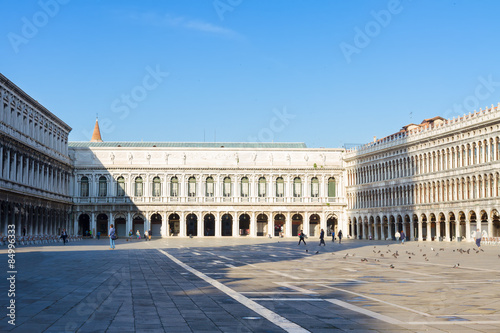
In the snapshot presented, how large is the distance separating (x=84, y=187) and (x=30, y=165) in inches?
1159

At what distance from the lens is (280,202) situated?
99.8 metres

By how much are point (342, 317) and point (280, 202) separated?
288 feet

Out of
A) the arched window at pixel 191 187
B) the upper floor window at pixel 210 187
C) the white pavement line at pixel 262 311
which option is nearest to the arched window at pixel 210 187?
the upper floor window at pixel 210 187

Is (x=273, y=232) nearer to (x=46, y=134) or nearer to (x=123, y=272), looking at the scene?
(x=46, y=134)

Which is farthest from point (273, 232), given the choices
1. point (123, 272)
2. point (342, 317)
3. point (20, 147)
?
point (342, 317)

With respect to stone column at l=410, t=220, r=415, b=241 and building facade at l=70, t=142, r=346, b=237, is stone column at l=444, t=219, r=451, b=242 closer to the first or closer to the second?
stone column at l=410, t=220, r=415, b=241

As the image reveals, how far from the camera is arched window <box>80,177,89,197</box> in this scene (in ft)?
322

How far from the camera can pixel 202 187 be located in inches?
3930

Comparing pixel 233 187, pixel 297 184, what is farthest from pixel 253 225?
pixel 297 184

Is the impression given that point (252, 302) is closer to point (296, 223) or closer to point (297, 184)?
point (297, 184)

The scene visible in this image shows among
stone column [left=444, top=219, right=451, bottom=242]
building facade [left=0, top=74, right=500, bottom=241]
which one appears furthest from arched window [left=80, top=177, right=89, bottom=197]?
stone column [left=444, top=219, right=451, bottom=242]

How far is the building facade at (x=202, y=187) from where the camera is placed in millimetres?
98438

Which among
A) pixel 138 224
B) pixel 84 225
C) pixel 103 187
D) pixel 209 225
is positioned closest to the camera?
pixel 103 187

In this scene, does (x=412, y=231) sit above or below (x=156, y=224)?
below
